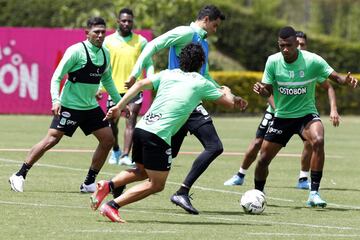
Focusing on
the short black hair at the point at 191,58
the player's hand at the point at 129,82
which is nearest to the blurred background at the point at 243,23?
the player's hand at the point at 129,82

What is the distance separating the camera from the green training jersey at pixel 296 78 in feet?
46.8

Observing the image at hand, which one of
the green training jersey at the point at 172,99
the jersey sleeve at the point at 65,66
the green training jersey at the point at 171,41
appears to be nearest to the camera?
the green training jersey at the point at 172,99

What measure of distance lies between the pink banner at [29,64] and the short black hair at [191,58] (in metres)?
20.9

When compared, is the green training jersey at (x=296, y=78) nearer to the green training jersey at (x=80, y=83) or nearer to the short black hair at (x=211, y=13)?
the short black hair at (x=211, y=13)

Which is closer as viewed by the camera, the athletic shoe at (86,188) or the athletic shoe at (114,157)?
the athletic shoe at (86,188)

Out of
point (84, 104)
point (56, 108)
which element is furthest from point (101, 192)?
point (84, 104)

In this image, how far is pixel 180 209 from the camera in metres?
13.4

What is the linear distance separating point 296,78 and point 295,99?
0.92 feet

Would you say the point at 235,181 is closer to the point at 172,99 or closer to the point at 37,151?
the point at 37,151

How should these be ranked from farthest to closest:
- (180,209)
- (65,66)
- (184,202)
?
1. (65,66)
2. (180,209)
3. (184,202)

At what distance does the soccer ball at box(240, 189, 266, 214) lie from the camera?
1310cm

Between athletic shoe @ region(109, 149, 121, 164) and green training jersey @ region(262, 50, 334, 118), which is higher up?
green training jersey @ region(262, 50, 334, 118)

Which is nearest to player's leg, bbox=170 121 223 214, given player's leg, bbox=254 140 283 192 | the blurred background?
player's leg, bbox=254 140 283 192

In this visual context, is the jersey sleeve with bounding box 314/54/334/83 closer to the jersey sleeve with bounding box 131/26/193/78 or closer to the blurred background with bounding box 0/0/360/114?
the jersey sleeve with bounding box 131/26/193/78
